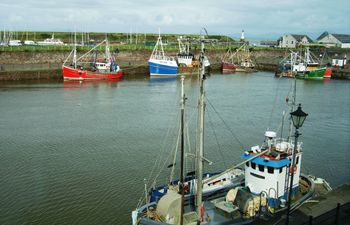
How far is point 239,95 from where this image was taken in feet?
108

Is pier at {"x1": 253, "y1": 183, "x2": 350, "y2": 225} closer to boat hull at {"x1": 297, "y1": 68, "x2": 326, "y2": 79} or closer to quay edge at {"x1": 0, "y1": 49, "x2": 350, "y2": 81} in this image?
quay edge at {"x1": 0, "y1": 49, "x2": 350, "y2": 81}

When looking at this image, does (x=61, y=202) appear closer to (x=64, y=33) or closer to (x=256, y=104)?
(x=256, y=104)

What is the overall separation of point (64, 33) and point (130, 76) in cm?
3623

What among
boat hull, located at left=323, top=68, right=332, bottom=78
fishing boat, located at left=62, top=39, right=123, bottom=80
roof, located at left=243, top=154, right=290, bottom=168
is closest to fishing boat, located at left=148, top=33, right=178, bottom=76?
fishing boat, located at left=62, top=39, right=123, bottom=80

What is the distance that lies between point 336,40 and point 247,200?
77462mm

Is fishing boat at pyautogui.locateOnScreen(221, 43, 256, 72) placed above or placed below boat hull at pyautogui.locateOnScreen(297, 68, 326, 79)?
above

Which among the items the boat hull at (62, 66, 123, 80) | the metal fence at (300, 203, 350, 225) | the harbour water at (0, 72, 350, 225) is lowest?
the harbour water at (0, 72, 350, 225)

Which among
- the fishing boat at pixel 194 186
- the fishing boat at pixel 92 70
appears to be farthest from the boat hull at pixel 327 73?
the fishing boat at pixel 194 186

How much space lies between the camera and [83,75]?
134ft

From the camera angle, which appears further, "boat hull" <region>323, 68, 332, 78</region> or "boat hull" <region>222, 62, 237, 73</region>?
"boat hull" <region>222, 62, 237, 73</region>

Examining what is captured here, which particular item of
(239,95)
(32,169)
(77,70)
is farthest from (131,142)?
(77,70)

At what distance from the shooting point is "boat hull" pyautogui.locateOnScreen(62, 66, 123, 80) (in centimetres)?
4016

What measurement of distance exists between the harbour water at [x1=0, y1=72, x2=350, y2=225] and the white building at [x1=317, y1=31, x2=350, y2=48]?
46.4 meters

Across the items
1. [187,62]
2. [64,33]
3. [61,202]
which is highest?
[64,33]
